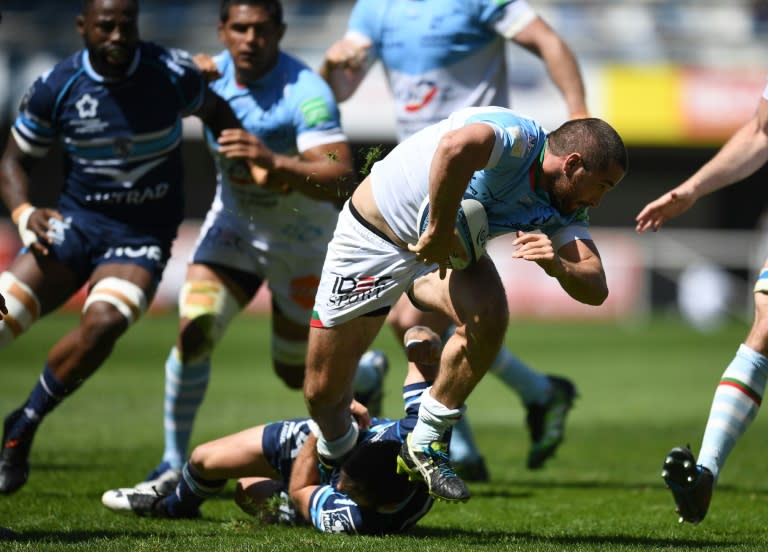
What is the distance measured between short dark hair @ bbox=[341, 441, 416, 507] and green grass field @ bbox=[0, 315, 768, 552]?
0.20 metres

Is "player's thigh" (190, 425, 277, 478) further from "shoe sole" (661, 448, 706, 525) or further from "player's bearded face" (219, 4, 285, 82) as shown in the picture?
"player's bearded face" (219, 4, 285, 82)

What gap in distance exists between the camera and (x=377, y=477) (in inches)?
201

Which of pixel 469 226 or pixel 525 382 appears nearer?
pixel 469 226

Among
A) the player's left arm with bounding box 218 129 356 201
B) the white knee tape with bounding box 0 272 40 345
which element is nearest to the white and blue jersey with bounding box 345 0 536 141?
the player's left arm with bounding box 218 129 356 201

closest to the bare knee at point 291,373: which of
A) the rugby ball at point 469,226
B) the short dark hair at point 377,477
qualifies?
the short dark hair at point 377,477

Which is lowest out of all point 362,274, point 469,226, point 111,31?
point 362,274

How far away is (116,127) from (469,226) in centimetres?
247

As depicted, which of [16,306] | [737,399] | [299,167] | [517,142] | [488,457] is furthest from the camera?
[488,457]

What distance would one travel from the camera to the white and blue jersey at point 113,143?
6547 millimetres

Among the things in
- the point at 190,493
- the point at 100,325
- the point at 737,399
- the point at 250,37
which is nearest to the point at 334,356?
the point at 190,493

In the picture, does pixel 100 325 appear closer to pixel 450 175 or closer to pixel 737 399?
pixel 450 175

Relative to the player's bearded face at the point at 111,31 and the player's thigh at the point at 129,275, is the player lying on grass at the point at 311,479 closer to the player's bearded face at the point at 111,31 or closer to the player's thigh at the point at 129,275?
the player's thigh at the point at 129,275

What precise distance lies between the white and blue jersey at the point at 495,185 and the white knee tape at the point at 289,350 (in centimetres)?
222

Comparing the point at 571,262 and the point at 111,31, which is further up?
the point at 111,31
